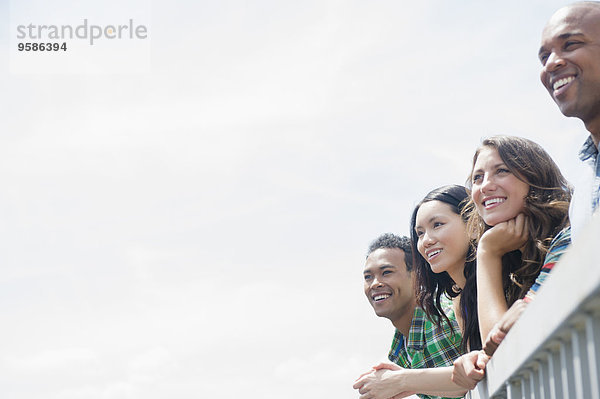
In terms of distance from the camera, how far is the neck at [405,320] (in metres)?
6.91

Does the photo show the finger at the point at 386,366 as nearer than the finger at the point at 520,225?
No

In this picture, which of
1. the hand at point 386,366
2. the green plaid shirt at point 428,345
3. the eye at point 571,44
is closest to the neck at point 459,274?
the green plaid shirt at point 428,345

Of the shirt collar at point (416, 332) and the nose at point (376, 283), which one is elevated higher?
the nose at point (376, 283)

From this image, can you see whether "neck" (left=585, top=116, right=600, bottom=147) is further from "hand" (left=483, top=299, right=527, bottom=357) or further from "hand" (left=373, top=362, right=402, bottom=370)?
"hand" (left=373, top=362, right=402, bottom=370)

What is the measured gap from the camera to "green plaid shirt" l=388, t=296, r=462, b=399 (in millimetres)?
5539

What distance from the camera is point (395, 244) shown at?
7.55m

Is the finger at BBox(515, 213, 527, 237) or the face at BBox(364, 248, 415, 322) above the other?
the face at BBox(364, 248, 415, 322)

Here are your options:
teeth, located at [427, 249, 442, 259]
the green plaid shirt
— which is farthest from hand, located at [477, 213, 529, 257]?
the green plaid shirt

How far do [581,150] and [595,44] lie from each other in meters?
0.45

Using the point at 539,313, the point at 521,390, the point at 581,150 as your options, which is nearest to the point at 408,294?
the point at 581,150

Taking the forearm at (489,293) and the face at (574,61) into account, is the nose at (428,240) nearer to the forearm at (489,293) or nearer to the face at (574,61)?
the forearm at (489,293)

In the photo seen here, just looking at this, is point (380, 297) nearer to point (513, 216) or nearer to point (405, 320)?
point (405, 320)

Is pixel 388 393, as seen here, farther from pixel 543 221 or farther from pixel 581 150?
pixel 581 150

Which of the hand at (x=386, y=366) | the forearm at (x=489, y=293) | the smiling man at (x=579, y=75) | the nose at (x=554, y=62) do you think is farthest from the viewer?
the hand at (x=386, y=366)
